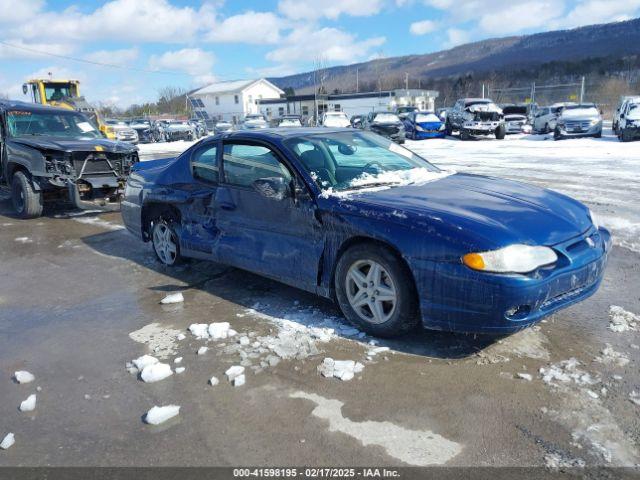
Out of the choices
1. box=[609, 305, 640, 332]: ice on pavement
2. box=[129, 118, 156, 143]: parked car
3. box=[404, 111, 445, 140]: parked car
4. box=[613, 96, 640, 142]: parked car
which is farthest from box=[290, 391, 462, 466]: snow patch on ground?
box=[129, 118, 156, 143]: parked car

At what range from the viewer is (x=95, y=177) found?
9039 mm

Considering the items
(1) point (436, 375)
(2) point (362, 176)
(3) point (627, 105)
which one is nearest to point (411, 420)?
(1) point (436, 375)

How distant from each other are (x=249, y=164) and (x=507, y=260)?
8.16ft

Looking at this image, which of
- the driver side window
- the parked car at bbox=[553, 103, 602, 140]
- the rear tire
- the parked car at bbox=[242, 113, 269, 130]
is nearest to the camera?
the driver side window

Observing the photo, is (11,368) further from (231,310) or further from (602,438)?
(602,438)

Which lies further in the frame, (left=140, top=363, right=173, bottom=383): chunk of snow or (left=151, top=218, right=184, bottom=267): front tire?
(left=151, top=218, right=184, bottom=267): front tire

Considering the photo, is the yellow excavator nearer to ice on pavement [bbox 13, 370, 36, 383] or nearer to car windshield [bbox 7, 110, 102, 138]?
car windshield [bbox 7, 110, 102, 138]

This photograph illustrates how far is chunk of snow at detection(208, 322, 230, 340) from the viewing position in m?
4.06

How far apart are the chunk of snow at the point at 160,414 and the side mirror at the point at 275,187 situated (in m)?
1.82

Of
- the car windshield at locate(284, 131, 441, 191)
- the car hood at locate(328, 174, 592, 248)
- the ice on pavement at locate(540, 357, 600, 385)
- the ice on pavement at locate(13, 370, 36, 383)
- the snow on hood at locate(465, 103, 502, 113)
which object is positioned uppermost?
the snow on hood at locate(465, 103, 502, 113)

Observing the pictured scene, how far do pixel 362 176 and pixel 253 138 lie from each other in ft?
3.59

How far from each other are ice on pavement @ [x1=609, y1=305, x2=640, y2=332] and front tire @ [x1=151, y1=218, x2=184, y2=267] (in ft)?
13.5

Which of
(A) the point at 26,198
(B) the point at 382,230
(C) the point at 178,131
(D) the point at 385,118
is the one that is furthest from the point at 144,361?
(C) the point at 178,131

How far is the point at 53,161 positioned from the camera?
8.84 meters
